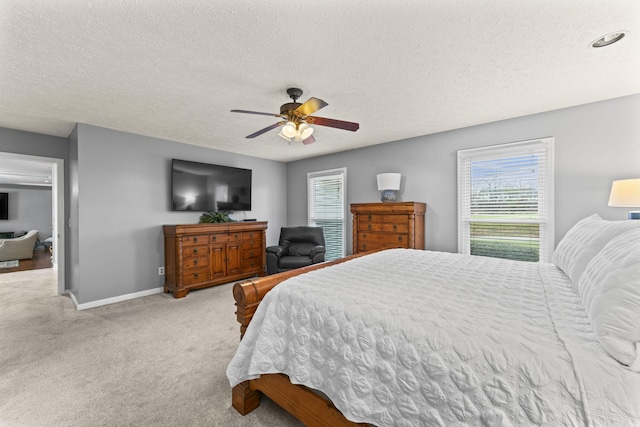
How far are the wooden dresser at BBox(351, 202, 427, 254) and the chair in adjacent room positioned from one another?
862 cm

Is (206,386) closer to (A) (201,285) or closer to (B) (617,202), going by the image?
(A) (201,285)

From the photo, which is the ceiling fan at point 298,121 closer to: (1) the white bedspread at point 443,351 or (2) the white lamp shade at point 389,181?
(1) the white bedspread at point 443,351

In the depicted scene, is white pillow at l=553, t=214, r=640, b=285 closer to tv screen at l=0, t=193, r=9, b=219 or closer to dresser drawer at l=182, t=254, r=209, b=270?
dresser drawer at l=182, t=254, r=209, b=270

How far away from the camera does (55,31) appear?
1700mm

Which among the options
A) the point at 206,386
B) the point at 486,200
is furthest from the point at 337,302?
the point at 486,200

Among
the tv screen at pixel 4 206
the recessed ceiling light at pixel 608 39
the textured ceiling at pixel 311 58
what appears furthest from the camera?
the tv screen at pixel 4 206

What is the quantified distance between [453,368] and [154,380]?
6.87ft

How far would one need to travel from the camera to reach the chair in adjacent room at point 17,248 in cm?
677

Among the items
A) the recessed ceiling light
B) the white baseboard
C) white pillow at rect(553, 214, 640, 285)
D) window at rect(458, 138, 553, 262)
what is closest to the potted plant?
the white baseboard

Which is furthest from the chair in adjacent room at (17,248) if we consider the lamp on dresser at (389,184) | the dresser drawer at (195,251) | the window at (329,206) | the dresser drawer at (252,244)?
the lamp on dresser at (389,184)

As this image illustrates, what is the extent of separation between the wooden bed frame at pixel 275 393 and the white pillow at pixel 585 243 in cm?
149

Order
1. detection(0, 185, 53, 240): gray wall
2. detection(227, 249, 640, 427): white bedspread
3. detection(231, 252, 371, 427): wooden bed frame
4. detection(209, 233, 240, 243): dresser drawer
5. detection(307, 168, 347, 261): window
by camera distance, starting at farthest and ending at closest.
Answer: detection(0, 185, 53, 240): gray wall
detection(307, 168, 347, 261): window
detection(209, 233, 240, 243): dresser drawer
detection(231, 252, 371, 427): wooden bed frame
detection(227, 249, 640, 427): white bedspread

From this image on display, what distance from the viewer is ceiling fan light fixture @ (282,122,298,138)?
2422 millimetres

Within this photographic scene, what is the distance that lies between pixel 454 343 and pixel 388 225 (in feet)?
9.81
